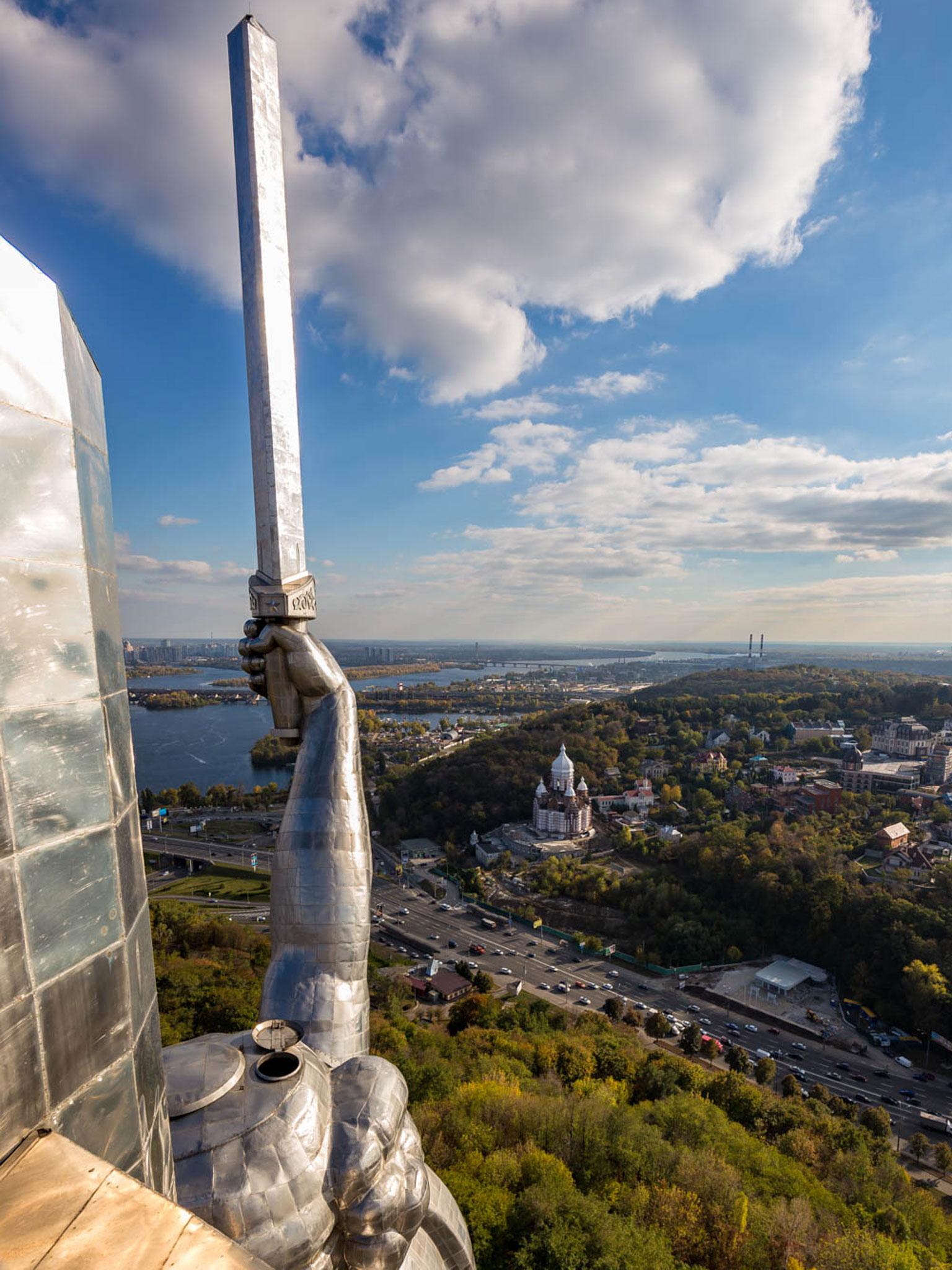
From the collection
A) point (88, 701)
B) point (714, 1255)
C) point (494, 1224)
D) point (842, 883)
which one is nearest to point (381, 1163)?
point (88, 701)

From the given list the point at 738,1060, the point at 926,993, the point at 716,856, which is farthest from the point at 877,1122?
the point at 716,856

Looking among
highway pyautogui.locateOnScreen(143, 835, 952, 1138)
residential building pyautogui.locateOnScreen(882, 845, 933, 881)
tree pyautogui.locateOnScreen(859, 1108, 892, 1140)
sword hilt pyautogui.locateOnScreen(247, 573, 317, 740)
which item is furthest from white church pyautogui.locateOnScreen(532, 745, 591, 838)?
sword hilt pyautogui.locateOnScreen(247, 573, 317, 740)

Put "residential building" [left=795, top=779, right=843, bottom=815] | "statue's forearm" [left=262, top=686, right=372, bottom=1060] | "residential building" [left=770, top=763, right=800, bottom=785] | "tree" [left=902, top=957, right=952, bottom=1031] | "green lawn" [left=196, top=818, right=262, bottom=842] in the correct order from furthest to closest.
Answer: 1. "residential building" [left=770, top=763, right=800, bottom=785]
2. "green lawn" [left=196, top=818, right=262, bottom=842]
3. "residential building" [left=795, top=779, right=843, bottom=815]
4. "tree" [left=902, top=957, right=952, bottom=1031]
5. "statue's forearm" [left=262, top=686, right=372, bottom=1060]

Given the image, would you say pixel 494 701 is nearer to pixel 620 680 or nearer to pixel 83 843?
pixel 620 680

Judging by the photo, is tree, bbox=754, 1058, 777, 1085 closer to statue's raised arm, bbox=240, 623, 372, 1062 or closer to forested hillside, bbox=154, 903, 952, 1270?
forested hillside, bbox=154, 903, 952, 1270

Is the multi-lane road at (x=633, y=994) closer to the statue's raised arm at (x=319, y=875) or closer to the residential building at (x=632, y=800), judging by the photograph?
the residential building at (x=632, y=800)

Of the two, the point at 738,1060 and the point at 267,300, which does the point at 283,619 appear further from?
the point at 738,1060
